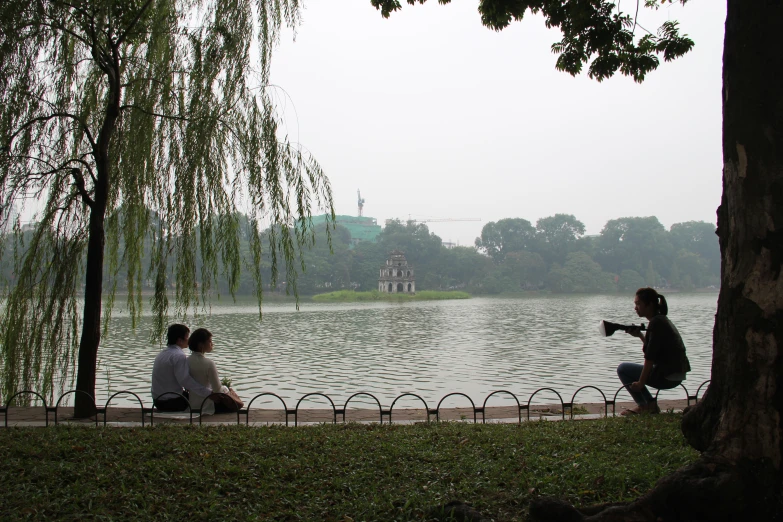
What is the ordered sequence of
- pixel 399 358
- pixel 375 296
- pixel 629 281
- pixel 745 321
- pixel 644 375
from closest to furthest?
pixel 745 321, pixel 644 375, pixel 399 358, pixel 375 296, pixel 629 281

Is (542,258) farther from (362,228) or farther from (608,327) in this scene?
(608,327)

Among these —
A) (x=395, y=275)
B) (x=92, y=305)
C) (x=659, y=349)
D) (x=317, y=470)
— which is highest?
(x=395, y=275)

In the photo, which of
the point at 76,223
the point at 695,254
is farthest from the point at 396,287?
the point at 76,223

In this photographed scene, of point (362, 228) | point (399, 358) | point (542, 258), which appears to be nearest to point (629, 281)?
point (542, 258)

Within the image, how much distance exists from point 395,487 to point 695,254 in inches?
3647

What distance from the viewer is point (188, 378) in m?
5.09

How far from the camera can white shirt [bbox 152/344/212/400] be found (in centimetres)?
507

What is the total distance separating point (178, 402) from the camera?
5121 mm

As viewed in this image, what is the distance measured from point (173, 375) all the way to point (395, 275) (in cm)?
6577

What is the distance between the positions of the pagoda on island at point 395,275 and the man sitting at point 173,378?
2555 inches

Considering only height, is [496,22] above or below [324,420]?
above

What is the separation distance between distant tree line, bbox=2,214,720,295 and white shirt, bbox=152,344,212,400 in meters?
60.9

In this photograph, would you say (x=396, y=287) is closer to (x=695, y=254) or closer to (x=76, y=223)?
(x=695, y=254)

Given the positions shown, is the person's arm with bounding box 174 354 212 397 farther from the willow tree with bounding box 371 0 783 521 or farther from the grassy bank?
the grassy bank
